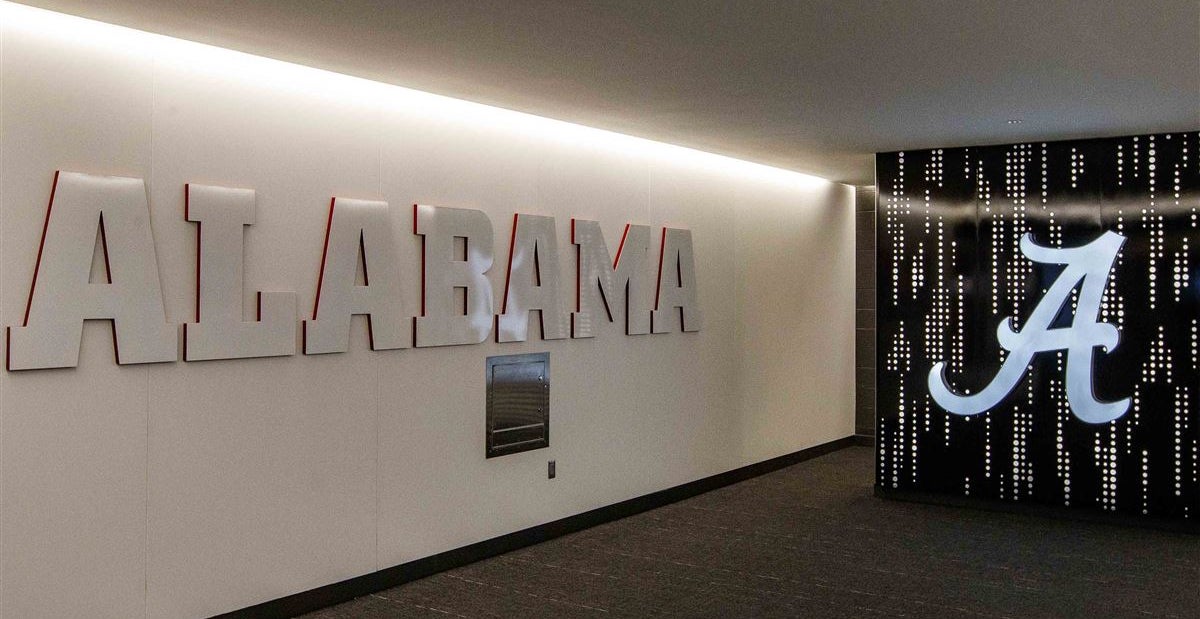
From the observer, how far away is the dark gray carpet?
18.6 feet

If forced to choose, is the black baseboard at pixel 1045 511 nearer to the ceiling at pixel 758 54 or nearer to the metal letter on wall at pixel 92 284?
the ceiling at pixel 758 54

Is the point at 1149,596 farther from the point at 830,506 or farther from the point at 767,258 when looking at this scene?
the point at 767,258

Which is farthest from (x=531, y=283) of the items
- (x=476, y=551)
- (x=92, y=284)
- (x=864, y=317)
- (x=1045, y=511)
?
(x=864, y=317)

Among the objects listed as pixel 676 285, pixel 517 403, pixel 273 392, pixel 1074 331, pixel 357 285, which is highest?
pixel 676 285

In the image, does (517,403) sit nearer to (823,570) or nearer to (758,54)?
(823,570)

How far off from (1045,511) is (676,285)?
3392 millimetres

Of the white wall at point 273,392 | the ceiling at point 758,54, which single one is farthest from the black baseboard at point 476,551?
the ceiling at point 758,54

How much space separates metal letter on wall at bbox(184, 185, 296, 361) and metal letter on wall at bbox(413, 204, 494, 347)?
1.10 metres

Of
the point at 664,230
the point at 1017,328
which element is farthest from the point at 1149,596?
A: the point at 664,230

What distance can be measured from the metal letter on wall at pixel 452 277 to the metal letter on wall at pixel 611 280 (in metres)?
0.98

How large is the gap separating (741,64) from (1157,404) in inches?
177

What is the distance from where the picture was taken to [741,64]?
534 centimetres

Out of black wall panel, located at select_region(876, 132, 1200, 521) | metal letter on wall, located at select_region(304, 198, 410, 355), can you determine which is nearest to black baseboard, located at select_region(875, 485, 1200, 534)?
black wall panel, located at select_region(876, 132, 1200, 521)

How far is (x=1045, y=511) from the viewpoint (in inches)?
315
